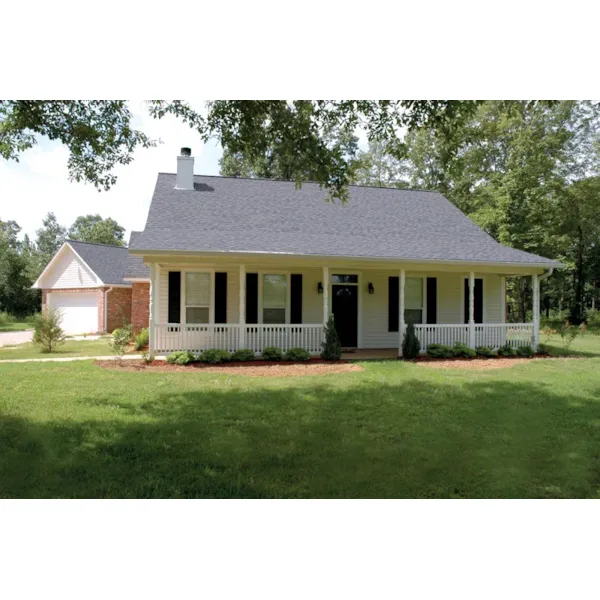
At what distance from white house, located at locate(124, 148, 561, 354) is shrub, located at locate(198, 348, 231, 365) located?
1.50ft

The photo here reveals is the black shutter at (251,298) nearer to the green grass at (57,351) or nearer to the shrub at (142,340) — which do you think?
the shrub at (142,340)

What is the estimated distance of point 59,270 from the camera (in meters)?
20.2

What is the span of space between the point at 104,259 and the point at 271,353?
1379 cm

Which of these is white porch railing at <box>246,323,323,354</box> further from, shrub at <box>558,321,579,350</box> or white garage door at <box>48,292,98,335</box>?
white garage door at <box>48,292,98,335</box>

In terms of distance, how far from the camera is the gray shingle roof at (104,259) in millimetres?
19016

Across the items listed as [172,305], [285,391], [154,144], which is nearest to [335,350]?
[285,391]

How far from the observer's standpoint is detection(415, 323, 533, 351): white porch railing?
448 inches

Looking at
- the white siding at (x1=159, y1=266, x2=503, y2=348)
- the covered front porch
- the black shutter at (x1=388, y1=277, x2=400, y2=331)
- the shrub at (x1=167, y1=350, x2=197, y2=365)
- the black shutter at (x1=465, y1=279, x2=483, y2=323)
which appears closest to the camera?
the shrub at (x1=167, y1=350, x2=197, y2=365)

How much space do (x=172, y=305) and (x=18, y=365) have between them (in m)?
3.57

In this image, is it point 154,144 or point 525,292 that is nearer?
point 154,144

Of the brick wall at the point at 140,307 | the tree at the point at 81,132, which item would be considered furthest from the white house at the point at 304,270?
the tree at the point at 81,132

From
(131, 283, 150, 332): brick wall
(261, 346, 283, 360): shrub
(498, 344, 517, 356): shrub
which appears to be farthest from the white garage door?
(498, 344, 517, 356): shrub

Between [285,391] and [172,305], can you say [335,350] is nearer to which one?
[285,391]
